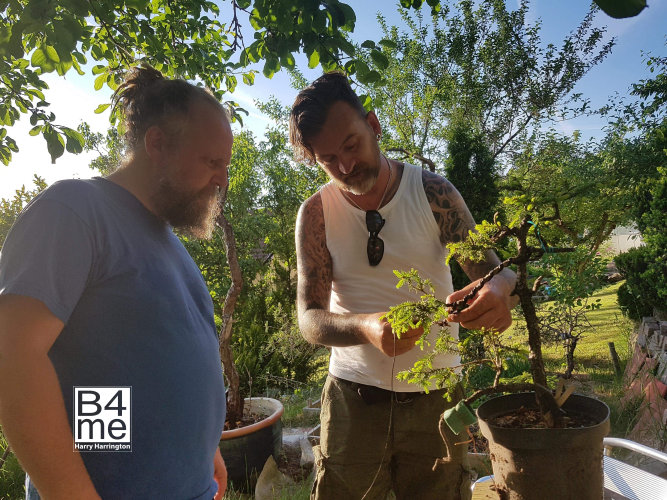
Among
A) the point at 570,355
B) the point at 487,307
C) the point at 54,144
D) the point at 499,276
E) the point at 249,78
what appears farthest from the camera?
the point at 570,355

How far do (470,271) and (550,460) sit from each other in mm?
930

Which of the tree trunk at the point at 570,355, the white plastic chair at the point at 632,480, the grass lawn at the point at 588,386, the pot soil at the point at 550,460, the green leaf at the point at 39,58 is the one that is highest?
the green leaf at the point at 39,58

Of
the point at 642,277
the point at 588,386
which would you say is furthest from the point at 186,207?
the point at 588,386

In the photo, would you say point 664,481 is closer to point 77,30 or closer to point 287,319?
point 77,30

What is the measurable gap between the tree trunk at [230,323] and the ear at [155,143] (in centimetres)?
179

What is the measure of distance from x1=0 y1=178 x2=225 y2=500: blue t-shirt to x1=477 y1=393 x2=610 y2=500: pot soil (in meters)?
0.83

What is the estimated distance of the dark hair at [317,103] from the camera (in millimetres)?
1976

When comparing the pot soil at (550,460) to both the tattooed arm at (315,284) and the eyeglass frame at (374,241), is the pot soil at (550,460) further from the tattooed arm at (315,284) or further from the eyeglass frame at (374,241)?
the eyeglass frame at (374,241)

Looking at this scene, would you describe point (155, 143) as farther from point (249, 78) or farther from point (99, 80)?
point (249, 78)

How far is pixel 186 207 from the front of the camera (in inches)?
64.8

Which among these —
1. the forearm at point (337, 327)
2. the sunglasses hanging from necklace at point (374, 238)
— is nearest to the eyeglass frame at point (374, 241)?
the sunglasses hanging from necklace at point (374, 238)

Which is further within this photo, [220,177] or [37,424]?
[220,177]

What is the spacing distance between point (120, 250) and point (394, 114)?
42.3 feet

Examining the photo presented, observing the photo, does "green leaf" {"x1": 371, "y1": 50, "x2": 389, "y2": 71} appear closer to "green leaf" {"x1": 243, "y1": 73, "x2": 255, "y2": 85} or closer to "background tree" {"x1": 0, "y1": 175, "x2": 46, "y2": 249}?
"green leaf" {"x1": 243, "y1": 73, "x2": 255, "y2": 85}
